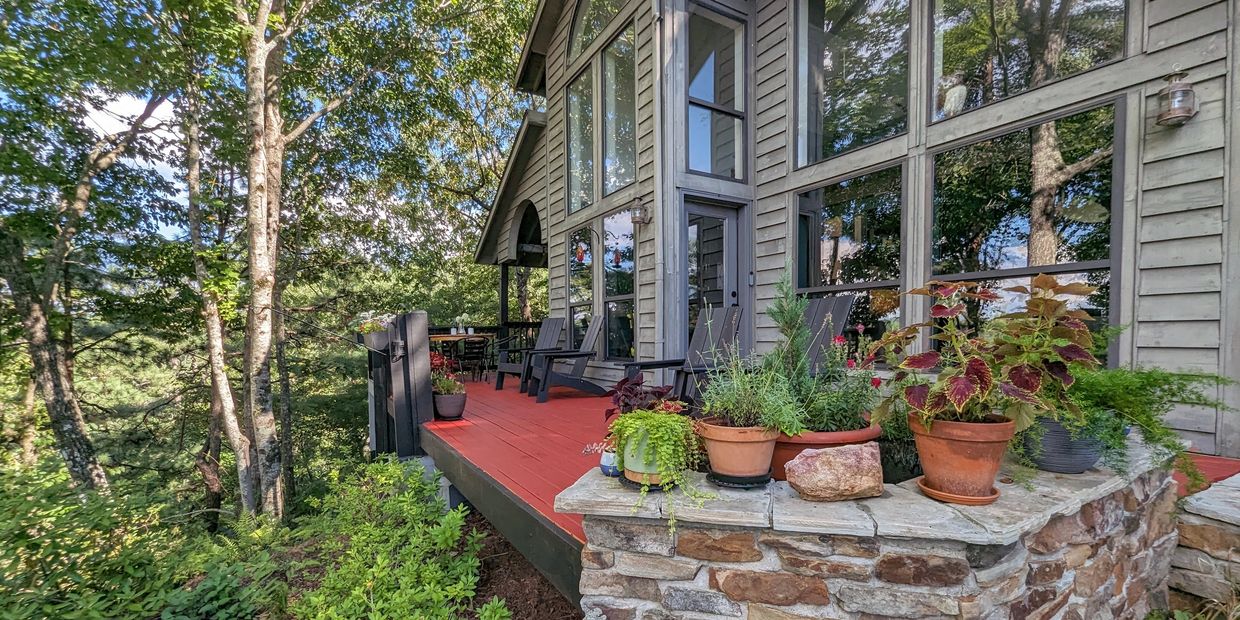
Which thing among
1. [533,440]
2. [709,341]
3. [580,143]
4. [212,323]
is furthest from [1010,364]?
[212,323]

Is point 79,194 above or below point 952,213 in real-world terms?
above

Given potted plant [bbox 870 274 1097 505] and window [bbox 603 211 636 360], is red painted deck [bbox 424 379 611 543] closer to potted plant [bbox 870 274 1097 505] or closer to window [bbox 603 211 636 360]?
window [bbox 603 211 636 360]

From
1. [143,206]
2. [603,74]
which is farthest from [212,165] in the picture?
[603,74]

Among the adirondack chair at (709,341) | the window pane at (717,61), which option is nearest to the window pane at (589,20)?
the window pane at (717,61)

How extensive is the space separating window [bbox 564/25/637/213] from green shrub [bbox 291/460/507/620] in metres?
3.73

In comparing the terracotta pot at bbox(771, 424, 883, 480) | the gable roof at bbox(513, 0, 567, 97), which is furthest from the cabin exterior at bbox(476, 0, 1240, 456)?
the terracotta pot at bbox(771, 424, 883, 480)

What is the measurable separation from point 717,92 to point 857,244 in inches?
85.3

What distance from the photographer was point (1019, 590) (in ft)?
4.86

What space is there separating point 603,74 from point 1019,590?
227 inches

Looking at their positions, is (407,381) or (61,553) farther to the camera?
(407,381)

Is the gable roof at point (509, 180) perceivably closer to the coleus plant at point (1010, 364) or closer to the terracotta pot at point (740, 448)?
the terracotta pot at point (740, 448)

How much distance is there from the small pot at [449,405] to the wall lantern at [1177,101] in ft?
16.4

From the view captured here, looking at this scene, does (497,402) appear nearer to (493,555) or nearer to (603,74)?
(493,555)

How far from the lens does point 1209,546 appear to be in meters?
2.04
